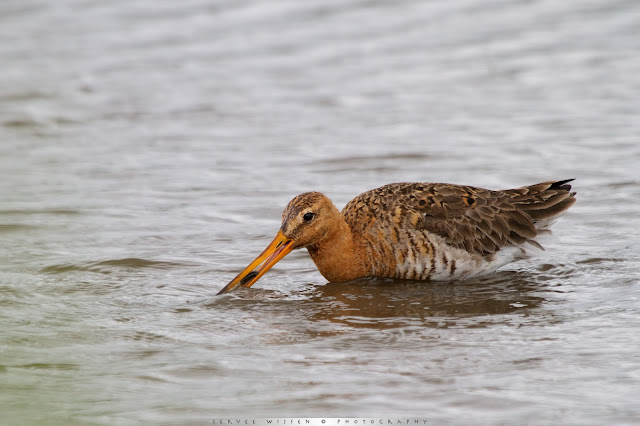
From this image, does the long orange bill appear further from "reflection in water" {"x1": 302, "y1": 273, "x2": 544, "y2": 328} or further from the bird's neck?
"reflection in water" {"x1": 302, "y1": 273, "x2": 544, "y2": 328}

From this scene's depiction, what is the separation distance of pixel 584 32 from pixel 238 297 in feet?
30.0

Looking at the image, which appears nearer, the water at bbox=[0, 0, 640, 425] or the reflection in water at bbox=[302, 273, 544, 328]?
the water at bbox=[0, 0, 640, 425]

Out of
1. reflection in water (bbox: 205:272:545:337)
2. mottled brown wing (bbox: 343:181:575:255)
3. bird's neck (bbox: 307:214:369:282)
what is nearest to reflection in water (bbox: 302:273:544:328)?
reflection in water (bbox: 205:272:545:337)

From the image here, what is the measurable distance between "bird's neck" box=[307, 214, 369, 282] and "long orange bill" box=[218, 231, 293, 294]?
0.31 m

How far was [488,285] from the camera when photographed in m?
7.94

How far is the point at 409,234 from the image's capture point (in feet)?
25.7

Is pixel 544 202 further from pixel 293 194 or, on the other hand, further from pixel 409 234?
pixel 293 194

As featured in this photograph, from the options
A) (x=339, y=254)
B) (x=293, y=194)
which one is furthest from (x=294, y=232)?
(x=293, y=194)

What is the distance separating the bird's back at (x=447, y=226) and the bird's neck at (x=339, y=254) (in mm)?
83

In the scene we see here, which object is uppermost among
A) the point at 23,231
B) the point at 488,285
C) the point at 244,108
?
the point at 244,108

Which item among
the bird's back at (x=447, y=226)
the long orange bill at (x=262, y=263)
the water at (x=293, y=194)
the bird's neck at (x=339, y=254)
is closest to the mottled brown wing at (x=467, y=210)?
the bird's back at (x=447, y=226)

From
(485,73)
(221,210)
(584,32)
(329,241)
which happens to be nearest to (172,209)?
(221,210)

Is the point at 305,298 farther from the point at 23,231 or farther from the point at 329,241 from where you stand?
the point at 23,231

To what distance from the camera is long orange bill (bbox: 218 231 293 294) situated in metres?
7.62
